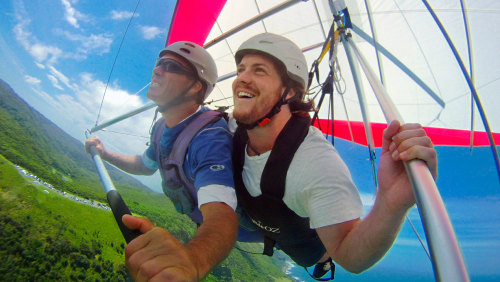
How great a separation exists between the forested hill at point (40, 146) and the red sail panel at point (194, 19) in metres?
4.26

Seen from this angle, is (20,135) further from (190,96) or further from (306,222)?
(306,222)

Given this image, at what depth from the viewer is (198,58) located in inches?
89.8

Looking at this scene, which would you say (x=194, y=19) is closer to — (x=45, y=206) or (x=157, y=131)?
(x=157, y=131)

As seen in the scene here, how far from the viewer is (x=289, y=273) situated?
60.0 metres

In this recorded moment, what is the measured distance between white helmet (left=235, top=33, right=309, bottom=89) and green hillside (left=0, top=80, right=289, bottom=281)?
3.04 metres

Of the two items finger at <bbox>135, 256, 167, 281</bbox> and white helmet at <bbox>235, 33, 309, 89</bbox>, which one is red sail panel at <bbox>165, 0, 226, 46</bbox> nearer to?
white helmet at <bbox>235, 33, 309, 89</bbox>

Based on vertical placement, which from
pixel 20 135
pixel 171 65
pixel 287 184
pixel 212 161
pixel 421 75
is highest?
pixel 421 75

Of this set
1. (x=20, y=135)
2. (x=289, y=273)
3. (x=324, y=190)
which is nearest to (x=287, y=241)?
(x=324, y=190)

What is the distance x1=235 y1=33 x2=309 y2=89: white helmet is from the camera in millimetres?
1838

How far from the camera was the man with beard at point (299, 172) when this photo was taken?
833mm

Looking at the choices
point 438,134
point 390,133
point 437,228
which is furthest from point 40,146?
point 438,134

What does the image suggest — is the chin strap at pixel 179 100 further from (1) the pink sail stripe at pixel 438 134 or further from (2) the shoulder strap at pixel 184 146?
(1) the pink sail stripe at pixel 438 134

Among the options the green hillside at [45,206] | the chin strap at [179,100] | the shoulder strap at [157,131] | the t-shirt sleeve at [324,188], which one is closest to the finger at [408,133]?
the t-shirt sleeve at [324,188]

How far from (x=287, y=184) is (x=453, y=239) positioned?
0.97 m
